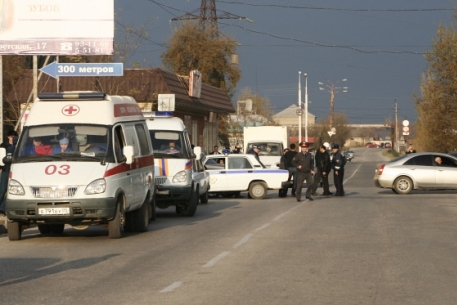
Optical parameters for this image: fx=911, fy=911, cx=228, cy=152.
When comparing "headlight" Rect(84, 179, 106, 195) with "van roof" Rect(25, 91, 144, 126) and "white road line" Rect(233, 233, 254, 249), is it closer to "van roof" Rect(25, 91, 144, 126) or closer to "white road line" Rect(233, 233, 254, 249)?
"van roof" Rect(25, 91, 144, 126)

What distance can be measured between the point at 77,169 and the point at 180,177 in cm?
633

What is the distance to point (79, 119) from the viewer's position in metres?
16.5

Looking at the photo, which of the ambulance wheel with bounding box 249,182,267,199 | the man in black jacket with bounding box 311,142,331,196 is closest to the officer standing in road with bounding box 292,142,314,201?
the ambulance wheel with bounding box 249,182,267,199

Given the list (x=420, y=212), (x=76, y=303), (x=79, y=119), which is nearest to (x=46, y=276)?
(x=76, y=303)

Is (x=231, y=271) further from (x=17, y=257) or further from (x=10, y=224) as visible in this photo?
(x=10, y=224)

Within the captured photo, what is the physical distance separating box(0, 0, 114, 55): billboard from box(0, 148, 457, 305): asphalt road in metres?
9.56

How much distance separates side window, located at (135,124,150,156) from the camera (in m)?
18.3

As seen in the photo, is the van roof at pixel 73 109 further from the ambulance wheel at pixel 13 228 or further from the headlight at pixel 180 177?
the headlight at pixel 180 177

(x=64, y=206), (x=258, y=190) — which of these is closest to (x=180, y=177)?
(x=64, y=206)

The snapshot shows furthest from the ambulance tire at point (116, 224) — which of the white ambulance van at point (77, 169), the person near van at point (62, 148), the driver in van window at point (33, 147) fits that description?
the driver in van window at point (33, 147)

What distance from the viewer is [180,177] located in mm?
21656

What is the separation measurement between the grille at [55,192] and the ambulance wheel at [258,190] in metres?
15.3

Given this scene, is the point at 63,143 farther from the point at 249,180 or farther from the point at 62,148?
the point at 249,180

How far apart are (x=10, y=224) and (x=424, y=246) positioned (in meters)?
7.13
